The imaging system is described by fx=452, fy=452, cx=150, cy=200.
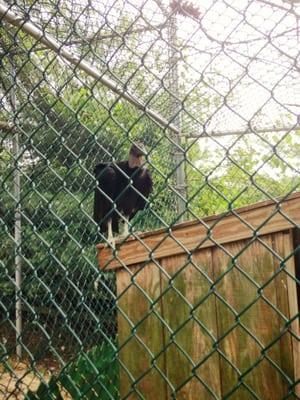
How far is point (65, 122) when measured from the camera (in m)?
3.63

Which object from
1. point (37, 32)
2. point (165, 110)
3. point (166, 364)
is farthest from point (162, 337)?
point (165, 110)

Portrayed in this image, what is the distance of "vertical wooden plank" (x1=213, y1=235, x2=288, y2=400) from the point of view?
1604 millimetres

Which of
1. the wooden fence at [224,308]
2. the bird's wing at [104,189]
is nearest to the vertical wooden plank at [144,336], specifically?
the wooden fence at [224,308]

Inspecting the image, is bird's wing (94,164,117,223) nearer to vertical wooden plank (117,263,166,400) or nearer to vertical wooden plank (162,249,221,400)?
vertical wooden plank (117,263,166,400)

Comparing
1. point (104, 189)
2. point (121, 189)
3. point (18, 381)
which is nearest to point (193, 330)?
point (18, 381)

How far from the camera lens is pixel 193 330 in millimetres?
1772

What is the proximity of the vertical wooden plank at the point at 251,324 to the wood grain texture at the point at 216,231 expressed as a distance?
0.16ft

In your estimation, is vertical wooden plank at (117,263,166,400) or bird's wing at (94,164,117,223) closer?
vertical wooden plank at (117,263,166,400)

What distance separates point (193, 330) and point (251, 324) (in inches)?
9.4

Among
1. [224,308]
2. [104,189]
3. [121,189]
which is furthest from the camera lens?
[121,189]

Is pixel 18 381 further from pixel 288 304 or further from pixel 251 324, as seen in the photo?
pixel 288 304

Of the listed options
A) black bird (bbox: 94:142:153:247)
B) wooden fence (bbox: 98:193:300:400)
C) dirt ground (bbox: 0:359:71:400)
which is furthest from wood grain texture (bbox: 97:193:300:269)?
black bird (bbox: 94:142:153:247)

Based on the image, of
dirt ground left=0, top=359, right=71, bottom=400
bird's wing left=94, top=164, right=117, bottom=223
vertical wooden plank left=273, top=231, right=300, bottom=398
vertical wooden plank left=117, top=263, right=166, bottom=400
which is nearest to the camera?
vertical wooden plank left=273, top=231, right=300, bottom=398

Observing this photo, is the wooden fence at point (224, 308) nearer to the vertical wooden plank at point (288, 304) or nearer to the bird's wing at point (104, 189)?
the vertical wooden plank at point (288, 304)
